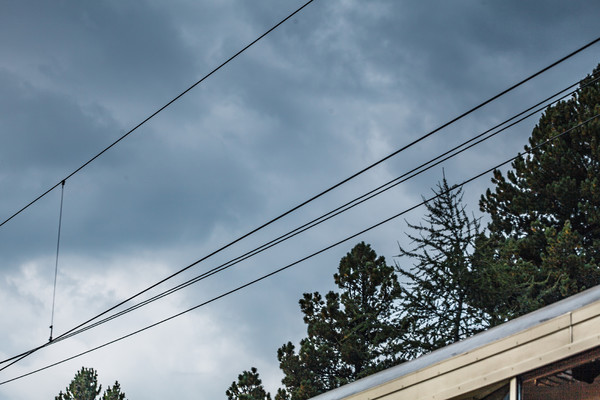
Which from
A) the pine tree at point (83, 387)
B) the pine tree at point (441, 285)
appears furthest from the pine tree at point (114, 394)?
the pine tree at point (441, 285)

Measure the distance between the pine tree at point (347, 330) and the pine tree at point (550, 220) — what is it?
3523 mm

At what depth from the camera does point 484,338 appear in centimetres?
439

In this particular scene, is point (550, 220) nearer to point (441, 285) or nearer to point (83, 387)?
point (441, 285)

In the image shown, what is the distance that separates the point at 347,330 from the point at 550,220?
7.17m

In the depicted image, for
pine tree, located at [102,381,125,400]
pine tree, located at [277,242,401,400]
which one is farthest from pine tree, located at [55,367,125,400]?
pine tree, located at [277,242,401,400]

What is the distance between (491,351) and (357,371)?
1751 cm

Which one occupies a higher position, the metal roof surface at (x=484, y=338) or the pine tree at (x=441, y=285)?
the pine tree at (x=441, y=285)

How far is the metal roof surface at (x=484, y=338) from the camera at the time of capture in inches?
159

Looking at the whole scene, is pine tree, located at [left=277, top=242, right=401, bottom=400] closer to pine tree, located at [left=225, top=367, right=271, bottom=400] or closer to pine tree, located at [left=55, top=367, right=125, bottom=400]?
pine tree, located at [left=225, top=367, right=271, bottom=400]

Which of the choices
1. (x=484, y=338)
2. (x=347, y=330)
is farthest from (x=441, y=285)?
(x=484, y=338)

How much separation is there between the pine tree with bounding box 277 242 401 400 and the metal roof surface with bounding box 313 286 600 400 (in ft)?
51.4

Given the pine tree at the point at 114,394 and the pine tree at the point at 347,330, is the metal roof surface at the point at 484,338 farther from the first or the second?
the pine tree at the point at 114,394

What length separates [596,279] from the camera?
18266mm

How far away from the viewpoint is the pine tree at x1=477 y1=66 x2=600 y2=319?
1862cm
